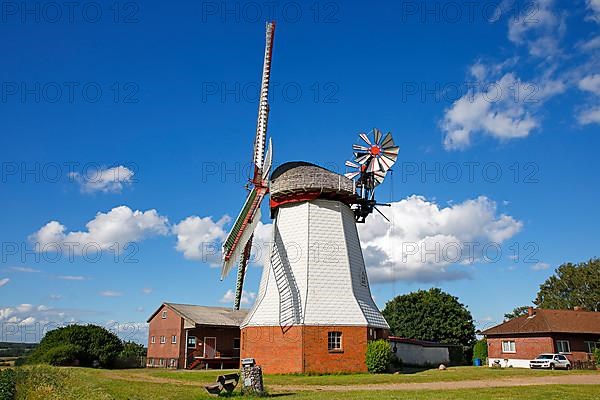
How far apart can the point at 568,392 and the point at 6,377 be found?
58.1 ft

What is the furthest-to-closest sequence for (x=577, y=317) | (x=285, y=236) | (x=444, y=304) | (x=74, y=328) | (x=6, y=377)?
(x=444, y=304) < (x=577, y=317) < (x=74, y=328) < (x=285, y=236) < (x=6, y=377)

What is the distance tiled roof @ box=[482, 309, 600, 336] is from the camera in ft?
123

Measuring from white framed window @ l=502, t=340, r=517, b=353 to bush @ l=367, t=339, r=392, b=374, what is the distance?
1651cm

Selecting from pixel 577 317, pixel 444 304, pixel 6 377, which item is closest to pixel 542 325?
pixel 577 317

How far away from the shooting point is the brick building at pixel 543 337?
3716 cm

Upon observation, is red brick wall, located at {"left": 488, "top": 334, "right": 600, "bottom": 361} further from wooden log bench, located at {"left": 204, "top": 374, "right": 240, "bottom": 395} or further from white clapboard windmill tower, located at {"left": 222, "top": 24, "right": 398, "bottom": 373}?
wooden log bench, located at {"left": 204, "top": 374, "right": 240, "bottom": 395}

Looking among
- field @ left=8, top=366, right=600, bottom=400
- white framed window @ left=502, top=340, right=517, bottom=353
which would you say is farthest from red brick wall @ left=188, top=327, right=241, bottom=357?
white framed window @ left=502, top=340, right=517, bottom=353

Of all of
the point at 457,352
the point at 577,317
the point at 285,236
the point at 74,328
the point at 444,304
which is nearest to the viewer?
the point at 285,236

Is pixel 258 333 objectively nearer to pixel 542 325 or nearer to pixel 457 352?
pixel 542 325

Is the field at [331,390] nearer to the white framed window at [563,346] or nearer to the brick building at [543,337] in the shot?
the brick building at [543,337]

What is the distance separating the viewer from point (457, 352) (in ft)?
158

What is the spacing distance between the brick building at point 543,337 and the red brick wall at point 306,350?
1671 centimetres

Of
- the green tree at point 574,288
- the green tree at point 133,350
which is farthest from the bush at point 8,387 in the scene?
the green tree at point 574,288

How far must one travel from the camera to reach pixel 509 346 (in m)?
39.8
